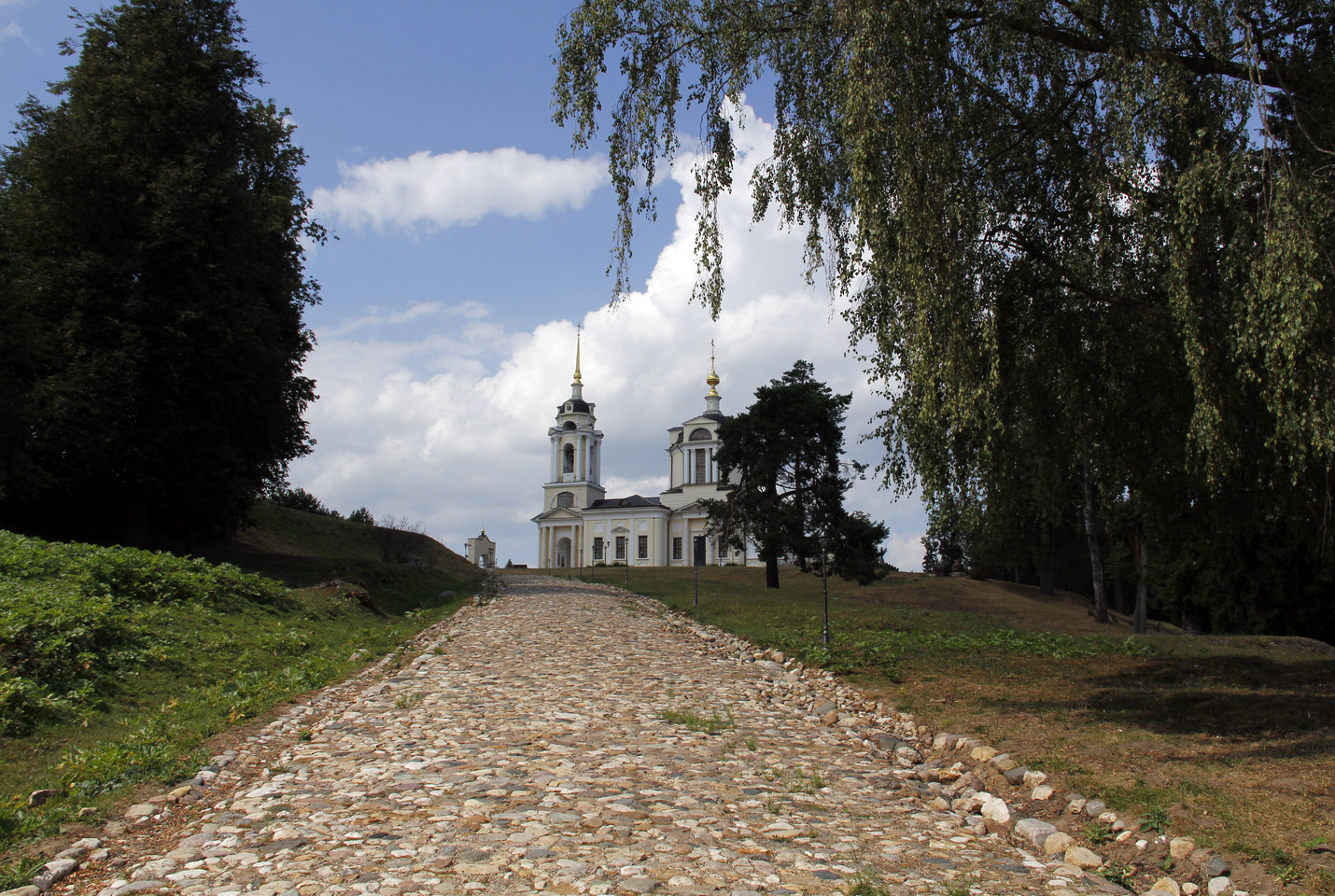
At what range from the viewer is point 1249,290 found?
7.69 meters

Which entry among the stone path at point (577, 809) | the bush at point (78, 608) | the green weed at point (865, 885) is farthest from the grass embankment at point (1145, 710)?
the bush at point (78, 608)

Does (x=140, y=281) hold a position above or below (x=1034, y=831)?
above

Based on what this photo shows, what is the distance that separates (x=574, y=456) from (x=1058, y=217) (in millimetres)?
72479

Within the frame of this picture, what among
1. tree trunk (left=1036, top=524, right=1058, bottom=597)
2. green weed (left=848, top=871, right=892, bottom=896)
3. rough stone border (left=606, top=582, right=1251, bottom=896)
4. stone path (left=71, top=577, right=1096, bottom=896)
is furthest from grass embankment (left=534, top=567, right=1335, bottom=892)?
tree trunk (left=1036, top=524, right=1058, bottom=597)

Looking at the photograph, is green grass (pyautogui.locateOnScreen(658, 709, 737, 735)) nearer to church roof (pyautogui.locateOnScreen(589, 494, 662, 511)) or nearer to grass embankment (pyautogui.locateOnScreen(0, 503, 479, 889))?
grass embankment (pyautogui.locateOnScreen(0, 503, 479, 889))

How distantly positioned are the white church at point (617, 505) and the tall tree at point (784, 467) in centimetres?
3913

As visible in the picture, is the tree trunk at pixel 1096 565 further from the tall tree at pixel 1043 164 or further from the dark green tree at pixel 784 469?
the tall tree at pixel 1043 164

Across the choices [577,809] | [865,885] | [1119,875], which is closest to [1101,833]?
[1119,875]

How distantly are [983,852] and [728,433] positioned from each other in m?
31.3

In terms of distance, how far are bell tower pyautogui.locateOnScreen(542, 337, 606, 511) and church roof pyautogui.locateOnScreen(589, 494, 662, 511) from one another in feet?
2.94

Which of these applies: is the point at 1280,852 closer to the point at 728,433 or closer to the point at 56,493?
the point at 56,493

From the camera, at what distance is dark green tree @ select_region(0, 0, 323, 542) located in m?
20.7

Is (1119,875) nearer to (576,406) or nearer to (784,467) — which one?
(784,467)

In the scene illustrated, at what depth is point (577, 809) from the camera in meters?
5.69
